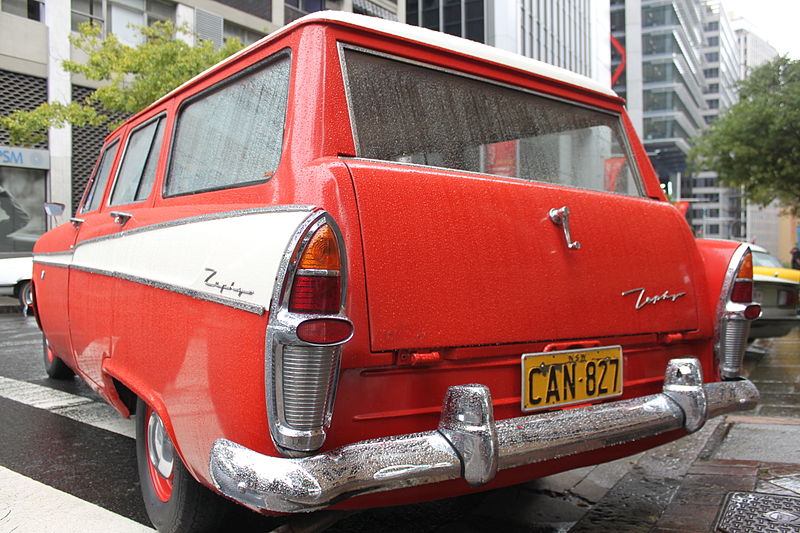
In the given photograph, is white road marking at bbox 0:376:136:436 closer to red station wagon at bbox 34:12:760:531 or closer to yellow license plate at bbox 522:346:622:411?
red station wagon at bbox 34:12:760:531

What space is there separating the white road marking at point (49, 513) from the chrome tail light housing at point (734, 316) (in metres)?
2.60

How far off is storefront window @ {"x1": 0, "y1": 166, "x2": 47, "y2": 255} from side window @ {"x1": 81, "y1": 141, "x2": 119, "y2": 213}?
14927mm

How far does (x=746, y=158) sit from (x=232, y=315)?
29.1 meters

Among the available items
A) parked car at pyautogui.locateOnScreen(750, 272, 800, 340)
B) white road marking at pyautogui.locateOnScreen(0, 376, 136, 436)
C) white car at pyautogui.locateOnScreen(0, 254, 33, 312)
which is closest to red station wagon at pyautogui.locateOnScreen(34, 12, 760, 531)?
white road marking at pyautogui.locateOnScreen(0, 376, 136, 436)

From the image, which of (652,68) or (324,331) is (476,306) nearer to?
(324,331)

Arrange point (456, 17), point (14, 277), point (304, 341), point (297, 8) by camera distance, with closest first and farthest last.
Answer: point (304, 341)
point (14, 277)
point (297, 8)
point (456, 17)

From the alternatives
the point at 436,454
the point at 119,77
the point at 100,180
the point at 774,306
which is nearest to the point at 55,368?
the point at 100,180

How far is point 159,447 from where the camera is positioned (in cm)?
282

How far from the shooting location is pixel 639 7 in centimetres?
7250

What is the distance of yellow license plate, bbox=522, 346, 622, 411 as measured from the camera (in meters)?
2.43

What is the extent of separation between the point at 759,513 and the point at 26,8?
20.2 meters

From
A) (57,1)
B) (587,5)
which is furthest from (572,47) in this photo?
(57,1)

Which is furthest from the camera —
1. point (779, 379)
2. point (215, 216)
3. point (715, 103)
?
point (715, 103)

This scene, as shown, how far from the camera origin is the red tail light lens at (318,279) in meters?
1.93
